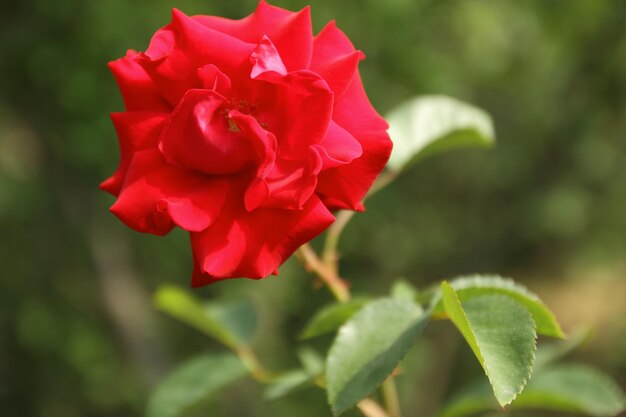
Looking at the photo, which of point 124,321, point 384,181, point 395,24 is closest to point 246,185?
point 384,181

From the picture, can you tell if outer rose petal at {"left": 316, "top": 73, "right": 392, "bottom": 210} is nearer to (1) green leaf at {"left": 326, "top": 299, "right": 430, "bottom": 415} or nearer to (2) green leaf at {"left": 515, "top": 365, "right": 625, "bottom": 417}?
(1) green leaf at {"left": 326, "top": 299, "right": 430, "bottom": 415}

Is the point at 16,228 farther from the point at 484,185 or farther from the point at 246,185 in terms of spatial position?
the point at 246,185

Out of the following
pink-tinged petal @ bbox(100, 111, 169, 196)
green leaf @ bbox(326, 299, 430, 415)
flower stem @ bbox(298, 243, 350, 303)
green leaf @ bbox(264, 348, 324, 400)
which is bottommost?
green leaf @ bbox(264, 348, 324, 400)

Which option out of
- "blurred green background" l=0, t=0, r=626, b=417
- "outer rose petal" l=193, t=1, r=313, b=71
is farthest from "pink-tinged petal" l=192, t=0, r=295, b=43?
"blurred green background" l=0, t=0, r=626, b=417

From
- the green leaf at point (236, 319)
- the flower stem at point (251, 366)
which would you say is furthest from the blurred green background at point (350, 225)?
the flower stem at point (251, 366)

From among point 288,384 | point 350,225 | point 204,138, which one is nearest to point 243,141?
point 204,138

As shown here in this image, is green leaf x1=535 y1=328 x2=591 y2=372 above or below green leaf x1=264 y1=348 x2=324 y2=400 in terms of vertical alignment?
above

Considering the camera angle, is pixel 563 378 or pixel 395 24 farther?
pixel 395 24
